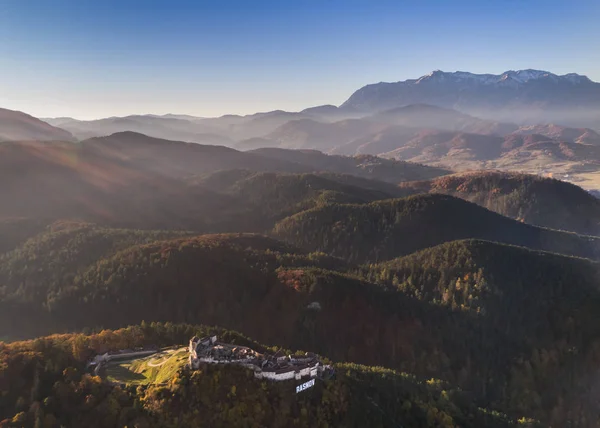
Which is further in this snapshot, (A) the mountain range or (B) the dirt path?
(B) the dirt path

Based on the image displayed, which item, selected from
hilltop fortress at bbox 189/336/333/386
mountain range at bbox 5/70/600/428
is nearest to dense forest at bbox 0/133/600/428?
mountain range at bbox 5/70/600/428

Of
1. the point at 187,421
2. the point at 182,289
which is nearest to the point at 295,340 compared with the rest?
the point at 182,289

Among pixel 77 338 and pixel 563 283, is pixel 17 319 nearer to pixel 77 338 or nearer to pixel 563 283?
pixel 77 338

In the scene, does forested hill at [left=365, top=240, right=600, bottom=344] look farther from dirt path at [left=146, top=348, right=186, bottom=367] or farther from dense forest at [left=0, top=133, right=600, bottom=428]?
dirt path at [left=146, top=348, right=186, bottom=367]

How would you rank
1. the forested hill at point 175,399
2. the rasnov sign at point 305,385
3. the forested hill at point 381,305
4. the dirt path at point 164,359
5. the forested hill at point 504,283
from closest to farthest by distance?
1. the forested hill at point 175,399
2. the rasnov sign at point 305,385
3. the dirt path at point 164,359
4. the forested hill at point 381,305
5. the forested hill at point 504,283

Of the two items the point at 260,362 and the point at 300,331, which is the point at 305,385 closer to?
the point at 260,362

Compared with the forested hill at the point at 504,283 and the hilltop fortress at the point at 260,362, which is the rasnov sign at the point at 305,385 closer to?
the hilltop fortress at the point at 260,362

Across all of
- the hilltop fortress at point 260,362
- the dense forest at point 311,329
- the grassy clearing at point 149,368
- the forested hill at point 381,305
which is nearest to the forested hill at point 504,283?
the forested hill at point 381,305

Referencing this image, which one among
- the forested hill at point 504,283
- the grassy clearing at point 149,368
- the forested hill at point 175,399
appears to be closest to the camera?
the forested hill at point 175,399
